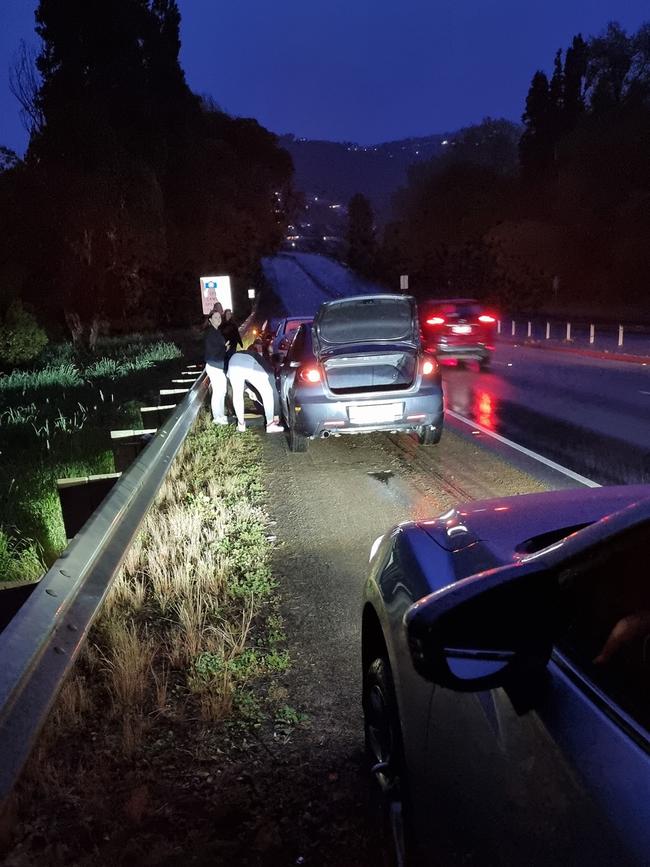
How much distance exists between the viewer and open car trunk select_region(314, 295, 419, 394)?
9602mm

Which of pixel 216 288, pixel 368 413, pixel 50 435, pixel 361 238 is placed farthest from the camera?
pixel 361 238

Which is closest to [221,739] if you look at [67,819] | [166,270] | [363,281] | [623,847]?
[67,819]

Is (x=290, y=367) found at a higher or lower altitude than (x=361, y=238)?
lower

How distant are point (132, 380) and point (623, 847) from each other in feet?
63.1

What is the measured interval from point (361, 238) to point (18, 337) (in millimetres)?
81463

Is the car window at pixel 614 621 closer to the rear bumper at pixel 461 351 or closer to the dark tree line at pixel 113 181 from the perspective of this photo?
the rear bumper at pixel 461 351

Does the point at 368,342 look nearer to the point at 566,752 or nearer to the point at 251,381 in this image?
the point at 251,381

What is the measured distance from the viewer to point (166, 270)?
149 ft

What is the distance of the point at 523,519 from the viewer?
10.6 ft

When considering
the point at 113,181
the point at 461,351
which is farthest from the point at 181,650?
the point at 113,181

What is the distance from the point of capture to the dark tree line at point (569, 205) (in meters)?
54.4

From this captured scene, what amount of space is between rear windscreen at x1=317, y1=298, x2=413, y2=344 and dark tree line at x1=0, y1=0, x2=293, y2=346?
1779 centimetres

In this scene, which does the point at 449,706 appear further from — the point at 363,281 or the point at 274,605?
the point at 363,281

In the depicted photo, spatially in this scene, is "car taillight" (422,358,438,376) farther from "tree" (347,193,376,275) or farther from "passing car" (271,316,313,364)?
"tree" (347,193,376,275)
